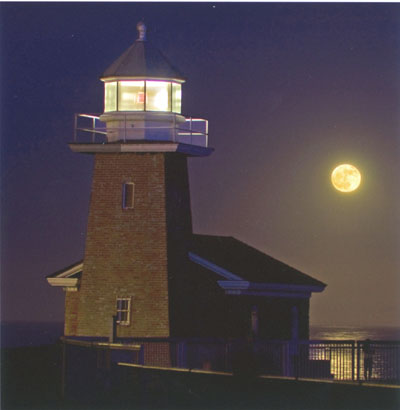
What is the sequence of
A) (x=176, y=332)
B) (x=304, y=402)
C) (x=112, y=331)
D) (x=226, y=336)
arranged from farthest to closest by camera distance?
1. (x=226, y=336)
2. (x=176, y=332)
3. (x=112, y=331)
4. (x=304, y=402)

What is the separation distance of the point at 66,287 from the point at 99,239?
14.5ft

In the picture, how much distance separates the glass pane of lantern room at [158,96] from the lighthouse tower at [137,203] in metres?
0.03

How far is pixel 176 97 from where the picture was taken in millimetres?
38250

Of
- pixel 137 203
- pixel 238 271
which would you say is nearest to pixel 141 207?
pixel 137 203

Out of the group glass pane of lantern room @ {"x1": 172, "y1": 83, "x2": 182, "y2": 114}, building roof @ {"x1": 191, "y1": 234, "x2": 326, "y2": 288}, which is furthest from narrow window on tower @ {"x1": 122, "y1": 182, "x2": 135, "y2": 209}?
building roof @ {"x1": 191, "y1": 234, "x2": 326, "y2": 288}

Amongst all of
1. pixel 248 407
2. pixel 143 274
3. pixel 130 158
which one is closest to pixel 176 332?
pixel 143 274

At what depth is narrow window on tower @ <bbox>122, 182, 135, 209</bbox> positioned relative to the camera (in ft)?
126

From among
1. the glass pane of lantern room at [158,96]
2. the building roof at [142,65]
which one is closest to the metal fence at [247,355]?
the glass pane of lantern room at [158,96]

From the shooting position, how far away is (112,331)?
35344mm

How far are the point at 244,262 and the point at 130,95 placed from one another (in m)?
7.81

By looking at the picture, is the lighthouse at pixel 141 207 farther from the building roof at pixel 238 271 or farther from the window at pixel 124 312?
the building roof at pixel 238 271

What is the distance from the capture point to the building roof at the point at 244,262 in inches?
1624

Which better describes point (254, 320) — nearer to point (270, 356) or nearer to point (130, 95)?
point (270, 356)

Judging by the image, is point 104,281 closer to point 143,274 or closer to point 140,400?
point 143,274
